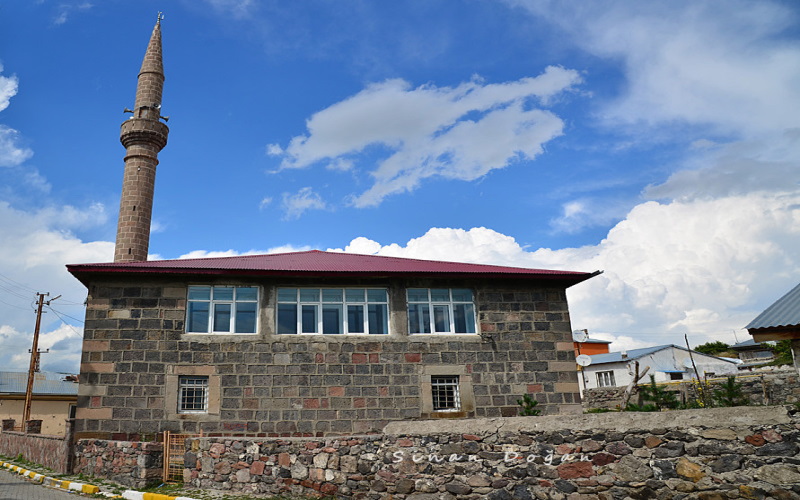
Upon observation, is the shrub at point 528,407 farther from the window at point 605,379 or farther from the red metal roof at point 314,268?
the window at point 605,379

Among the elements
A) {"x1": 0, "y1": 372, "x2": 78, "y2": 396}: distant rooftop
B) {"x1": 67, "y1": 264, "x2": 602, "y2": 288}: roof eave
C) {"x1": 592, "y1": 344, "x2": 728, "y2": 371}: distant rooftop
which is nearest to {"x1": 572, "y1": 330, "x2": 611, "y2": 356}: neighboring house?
{"x1": 592, "y1": 344, "x2": 728, "y2": 371}: distant rooftop

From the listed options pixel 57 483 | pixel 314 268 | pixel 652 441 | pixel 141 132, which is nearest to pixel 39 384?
pixel 141 132

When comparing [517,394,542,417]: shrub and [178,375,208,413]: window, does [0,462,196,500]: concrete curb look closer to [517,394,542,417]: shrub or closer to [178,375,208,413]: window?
[178,375,208,413]: window

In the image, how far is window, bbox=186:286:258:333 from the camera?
1389cm

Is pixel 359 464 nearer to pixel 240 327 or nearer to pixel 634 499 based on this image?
pixel 634 499

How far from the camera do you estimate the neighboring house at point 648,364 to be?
115 feet

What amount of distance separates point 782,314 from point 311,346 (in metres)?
9.71

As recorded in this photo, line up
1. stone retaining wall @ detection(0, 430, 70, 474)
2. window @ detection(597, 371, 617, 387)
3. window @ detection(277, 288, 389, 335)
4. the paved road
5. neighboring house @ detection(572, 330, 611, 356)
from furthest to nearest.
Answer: neighboring house @ detection(572, 330, 611, 356) → window @ detection(597, 371, 617, 387) → window @ detection(277, 288, 389, 335) → stone retaining wall @ detection(0, 430, 70, 474) → the paved road

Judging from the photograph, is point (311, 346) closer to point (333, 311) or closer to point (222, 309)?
point (333, 311)

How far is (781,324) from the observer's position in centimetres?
773

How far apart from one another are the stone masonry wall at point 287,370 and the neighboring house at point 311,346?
0.03 m

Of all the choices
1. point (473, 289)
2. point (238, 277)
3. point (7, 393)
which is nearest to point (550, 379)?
point (473, 289)

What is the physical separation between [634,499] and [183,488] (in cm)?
781

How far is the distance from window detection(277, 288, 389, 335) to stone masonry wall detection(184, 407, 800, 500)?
4.56m
